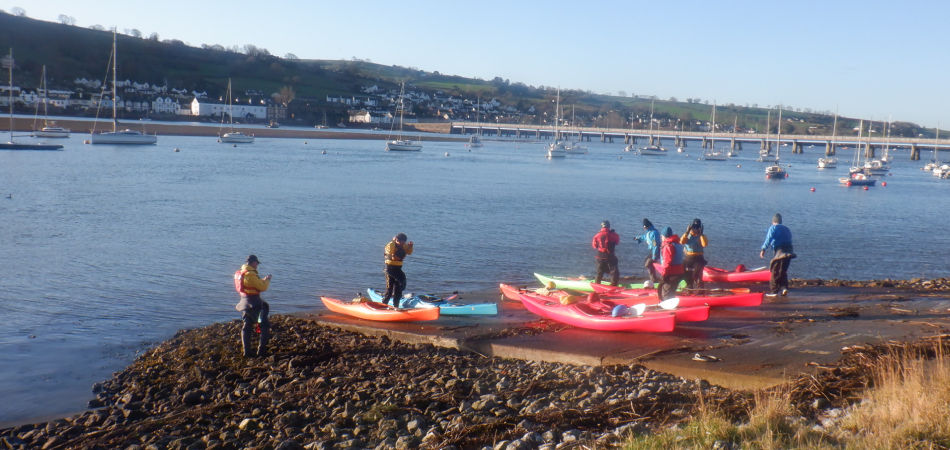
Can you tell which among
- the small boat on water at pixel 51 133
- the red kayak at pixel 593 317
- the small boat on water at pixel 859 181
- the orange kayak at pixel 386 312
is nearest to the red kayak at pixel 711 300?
the red kayak at pixel 593 317

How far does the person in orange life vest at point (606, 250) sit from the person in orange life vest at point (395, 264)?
4173 millimetres

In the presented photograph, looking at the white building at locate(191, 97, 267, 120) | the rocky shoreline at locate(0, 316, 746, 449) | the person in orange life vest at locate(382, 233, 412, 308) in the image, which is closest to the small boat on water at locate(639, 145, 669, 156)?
the white building at locate(191, 97, 267, 120)

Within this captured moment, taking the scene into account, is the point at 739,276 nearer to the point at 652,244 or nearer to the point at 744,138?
the point at 652,244

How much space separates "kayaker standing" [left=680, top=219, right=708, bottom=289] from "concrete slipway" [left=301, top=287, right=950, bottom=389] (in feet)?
3.40

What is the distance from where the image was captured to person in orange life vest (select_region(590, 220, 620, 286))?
14.8 meters

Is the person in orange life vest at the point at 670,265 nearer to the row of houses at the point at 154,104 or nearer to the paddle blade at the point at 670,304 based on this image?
the paddle blade at the point at 670,304

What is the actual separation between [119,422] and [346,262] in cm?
1286

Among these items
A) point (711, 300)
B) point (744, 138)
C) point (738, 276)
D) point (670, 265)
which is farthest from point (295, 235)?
point (744, 138)

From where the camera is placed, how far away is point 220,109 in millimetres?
139375

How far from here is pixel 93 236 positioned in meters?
26.0

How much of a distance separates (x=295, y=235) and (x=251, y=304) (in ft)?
55.5

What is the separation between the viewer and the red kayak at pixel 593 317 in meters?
11.3

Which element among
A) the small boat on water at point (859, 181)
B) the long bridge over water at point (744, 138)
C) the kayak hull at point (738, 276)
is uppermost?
the long bridge over water at point (744, 138)

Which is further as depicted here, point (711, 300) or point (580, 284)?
point (580, 284)
